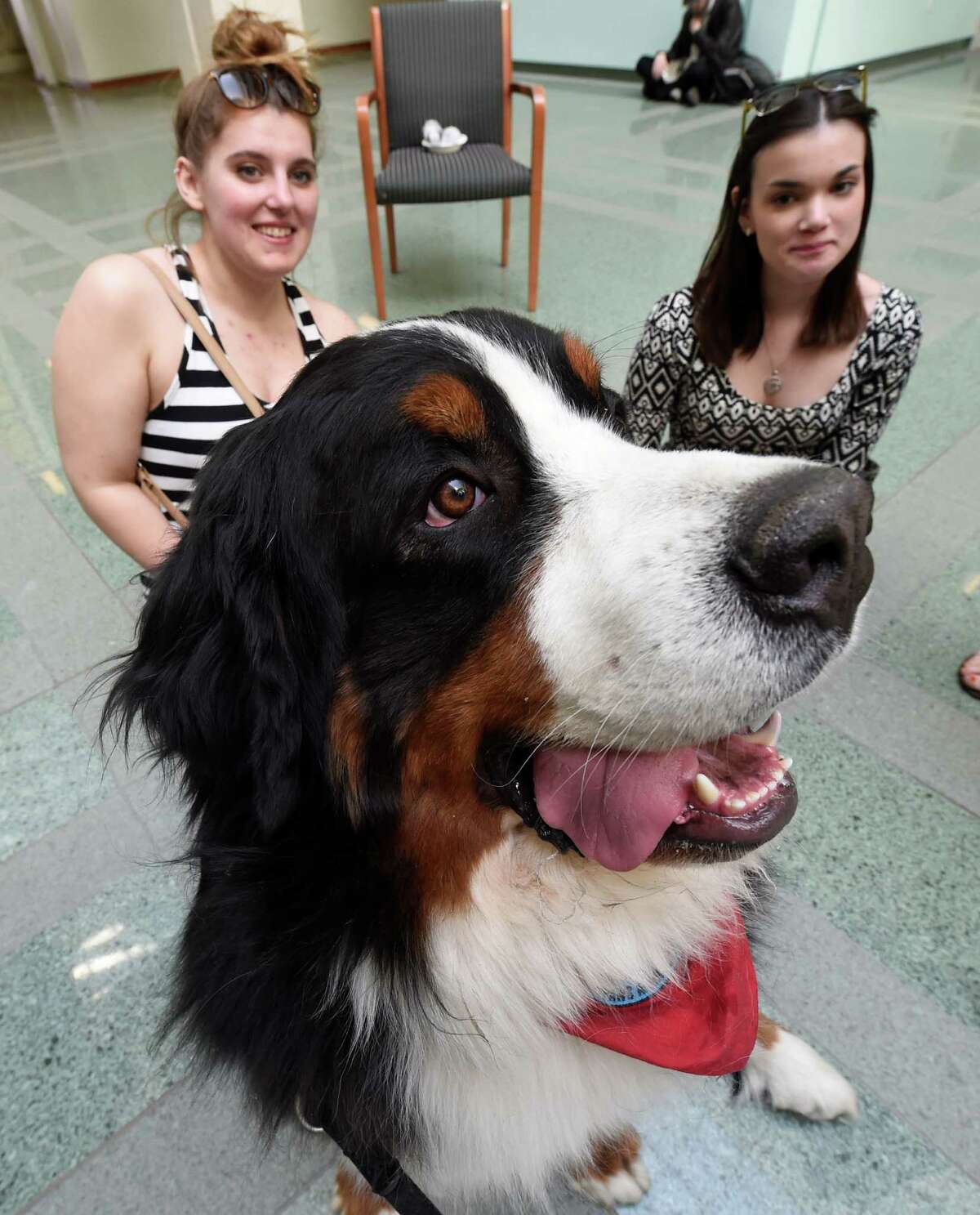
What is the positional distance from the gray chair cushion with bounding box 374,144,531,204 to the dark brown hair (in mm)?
2257

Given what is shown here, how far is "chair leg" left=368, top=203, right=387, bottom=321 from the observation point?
14.2 ft

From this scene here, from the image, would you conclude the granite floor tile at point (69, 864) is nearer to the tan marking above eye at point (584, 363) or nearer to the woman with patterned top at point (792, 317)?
the tan marking above eye at point (584, 363)

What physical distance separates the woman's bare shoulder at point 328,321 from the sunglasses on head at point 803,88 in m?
1.29

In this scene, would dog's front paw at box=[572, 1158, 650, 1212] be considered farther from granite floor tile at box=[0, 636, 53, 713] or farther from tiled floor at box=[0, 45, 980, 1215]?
granite floor tile at box=[0, 636, 53, 713]

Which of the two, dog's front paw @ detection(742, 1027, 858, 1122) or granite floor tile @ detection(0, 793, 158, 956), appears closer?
dog's front paw @ detection(742, 1027, 858, 1122)

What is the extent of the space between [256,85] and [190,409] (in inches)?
30.6

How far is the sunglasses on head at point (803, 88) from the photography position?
205 centimetres

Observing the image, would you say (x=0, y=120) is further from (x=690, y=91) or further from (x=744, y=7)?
(x=744, y=7)

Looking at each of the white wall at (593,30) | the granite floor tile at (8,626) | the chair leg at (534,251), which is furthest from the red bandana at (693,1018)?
the white wall at (593,30)

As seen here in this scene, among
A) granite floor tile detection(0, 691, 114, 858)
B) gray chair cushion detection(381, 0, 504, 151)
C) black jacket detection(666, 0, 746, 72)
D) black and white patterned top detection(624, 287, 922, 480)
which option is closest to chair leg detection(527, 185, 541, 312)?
gray chair cushion detection(381, 0, 504, 151)

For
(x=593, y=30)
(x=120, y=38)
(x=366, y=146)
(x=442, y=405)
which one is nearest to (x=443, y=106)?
(x=366, y=146)

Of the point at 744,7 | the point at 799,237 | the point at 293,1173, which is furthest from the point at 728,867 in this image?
the point at 744,7

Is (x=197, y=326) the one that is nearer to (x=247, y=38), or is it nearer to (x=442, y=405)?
(x=247, y=38)

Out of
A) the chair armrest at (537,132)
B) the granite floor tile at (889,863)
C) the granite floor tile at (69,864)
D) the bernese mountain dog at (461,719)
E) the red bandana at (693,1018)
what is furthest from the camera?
the chair armrest at (537,132)
